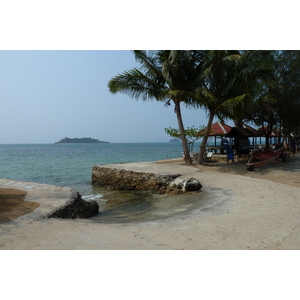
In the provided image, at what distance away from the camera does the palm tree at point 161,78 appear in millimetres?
13609

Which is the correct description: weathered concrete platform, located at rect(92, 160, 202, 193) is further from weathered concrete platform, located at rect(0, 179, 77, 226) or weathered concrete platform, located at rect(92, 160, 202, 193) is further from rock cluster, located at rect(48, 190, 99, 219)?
weathered concrete platform, located at rect(0, 179, 77, 226)

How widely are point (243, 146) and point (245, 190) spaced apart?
11.4 meters

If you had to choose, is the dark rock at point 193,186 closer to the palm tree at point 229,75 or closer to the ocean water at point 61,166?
the ocean water at point 61,166

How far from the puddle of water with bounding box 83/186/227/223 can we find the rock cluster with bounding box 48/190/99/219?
237mm

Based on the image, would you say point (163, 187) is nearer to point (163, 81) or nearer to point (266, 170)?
point (266, 170)

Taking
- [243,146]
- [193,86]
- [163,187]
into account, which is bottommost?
[163,187]

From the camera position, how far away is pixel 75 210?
20.5ft

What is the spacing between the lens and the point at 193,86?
14.0 m

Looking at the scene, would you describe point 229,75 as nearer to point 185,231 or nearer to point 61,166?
point 185,231

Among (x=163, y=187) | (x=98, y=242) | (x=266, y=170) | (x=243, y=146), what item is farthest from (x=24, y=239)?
(x=243, y=146)

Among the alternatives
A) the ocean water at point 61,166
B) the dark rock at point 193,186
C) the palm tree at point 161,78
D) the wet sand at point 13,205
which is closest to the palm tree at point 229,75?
the palm tree at point 161,78

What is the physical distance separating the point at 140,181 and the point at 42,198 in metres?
5.36

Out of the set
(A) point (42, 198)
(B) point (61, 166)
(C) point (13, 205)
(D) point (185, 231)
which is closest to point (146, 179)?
(A) point (42, 198)

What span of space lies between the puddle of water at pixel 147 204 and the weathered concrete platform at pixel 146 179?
47 cm
